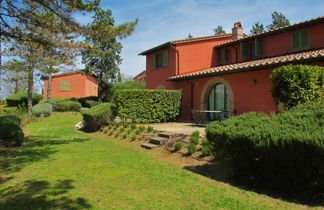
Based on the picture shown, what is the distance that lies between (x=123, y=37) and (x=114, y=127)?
185 inches

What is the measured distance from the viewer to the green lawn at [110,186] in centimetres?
407

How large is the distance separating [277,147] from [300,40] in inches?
468

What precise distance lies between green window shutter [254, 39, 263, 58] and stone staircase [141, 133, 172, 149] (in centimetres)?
932

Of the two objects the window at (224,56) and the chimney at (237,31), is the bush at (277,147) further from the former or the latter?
the chimney at (237,31)

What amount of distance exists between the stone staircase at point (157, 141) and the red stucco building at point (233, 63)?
5.44 metres

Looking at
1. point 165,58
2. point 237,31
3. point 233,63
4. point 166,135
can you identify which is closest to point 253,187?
point 166,135

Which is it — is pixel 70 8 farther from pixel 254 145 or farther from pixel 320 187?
pixel 320 187

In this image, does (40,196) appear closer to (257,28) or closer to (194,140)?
(194,140)

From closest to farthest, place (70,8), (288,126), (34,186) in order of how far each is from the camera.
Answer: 1. (288,126)
2. (34,186)
3. (70,8)

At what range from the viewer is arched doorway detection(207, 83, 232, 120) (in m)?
14.6

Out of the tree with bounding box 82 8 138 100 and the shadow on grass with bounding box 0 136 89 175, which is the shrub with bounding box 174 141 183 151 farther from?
the tree with bounding box 82 8 138 100

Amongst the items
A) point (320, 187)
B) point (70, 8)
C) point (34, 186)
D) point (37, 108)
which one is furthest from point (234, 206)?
point (37, 108)

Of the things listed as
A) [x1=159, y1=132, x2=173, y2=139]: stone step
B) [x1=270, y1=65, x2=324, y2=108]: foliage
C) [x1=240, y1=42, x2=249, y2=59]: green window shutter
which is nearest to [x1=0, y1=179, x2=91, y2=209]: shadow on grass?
[x1=159, y1=132, x2=173, y2=139]: stone step

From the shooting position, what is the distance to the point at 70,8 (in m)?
8.16
